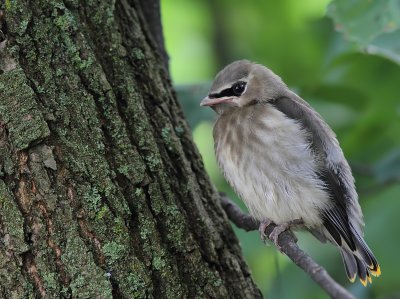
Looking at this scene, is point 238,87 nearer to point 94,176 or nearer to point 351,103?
point 351,103

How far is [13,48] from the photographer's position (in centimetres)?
308

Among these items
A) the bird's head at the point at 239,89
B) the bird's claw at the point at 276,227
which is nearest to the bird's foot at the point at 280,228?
the bird's claw at the point at 276,227

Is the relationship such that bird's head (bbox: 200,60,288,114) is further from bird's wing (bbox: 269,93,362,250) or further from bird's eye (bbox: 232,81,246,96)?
bird's wing (bbox: 269,93,362,250)

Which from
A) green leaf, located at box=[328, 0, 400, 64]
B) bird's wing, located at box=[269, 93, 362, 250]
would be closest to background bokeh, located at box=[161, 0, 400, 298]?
green leaf, located at box=[328, 0, 400, 64]

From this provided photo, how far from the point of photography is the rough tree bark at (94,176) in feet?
9.57

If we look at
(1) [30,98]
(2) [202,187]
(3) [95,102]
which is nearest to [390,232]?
(2) [202,187]

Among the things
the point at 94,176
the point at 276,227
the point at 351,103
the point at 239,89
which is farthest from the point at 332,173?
the point at 94,176

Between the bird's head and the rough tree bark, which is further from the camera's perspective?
the bird's head

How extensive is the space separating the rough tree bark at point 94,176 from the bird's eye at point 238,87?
0.93 meters

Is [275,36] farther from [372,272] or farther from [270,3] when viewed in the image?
[372,272]

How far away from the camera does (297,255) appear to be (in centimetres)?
299

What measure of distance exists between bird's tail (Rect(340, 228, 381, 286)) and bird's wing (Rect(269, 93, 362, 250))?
1.4 inches

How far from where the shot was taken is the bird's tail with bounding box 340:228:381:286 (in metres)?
3.97

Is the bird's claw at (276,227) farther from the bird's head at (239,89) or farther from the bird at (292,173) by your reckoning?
the bird's head at (239,89)
